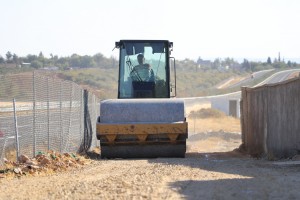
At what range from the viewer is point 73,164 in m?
15.3

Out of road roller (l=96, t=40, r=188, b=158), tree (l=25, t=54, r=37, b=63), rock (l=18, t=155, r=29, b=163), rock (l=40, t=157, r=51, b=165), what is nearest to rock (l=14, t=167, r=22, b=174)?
rock (l=18, t=155, r=29, b=163)

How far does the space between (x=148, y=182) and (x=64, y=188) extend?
4.78ft

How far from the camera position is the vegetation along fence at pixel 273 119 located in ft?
55.5

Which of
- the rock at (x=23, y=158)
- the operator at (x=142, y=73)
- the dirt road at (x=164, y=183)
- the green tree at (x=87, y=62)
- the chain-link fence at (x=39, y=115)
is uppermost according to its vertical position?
the green tree at (x=87, y=62)

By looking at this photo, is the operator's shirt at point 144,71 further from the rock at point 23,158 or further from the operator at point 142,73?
the rock at point 23,158

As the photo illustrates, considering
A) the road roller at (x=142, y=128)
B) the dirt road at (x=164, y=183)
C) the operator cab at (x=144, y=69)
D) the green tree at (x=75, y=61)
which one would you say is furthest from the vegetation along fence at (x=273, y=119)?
the green tree at (x=75, y=61)

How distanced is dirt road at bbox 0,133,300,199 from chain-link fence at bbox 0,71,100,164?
4.88 ft

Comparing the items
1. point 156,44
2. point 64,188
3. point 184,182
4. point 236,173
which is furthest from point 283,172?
point 156,44

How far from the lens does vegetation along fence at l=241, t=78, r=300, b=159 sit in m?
16.9

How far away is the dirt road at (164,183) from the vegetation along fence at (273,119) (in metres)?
2.13

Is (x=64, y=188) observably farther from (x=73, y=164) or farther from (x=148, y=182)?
(x=73, y=164)

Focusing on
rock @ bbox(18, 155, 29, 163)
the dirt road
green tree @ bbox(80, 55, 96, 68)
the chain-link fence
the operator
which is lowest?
the dirt road

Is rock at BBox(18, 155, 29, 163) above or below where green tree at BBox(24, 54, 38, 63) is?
below

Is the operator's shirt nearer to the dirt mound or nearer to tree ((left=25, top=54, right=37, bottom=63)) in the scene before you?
the dirt mound
